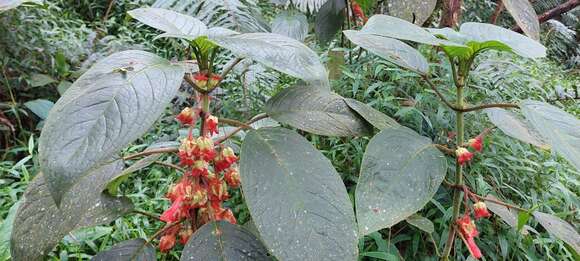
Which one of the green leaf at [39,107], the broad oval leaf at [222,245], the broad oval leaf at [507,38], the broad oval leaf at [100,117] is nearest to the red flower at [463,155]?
the broad oval leaf at [507,38]

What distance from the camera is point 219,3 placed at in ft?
6.72

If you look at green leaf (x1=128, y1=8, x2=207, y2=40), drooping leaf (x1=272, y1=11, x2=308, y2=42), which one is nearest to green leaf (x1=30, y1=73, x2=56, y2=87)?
drooping leaf (x1=272, y1=11, x2=308, y2=42)

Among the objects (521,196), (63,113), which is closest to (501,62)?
(521,196)

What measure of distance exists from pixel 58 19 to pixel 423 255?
2.30 meters

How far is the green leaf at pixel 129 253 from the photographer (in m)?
0.64

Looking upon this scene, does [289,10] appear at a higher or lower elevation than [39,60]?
higher

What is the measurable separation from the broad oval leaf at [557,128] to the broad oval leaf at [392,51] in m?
0.17

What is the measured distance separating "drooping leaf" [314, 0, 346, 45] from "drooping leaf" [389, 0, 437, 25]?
407mm

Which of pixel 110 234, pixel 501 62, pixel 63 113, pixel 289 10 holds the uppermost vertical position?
pixel 63 113

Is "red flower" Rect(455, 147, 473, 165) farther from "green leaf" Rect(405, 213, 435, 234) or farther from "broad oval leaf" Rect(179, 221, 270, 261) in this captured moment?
"broad oval leaf" Rect(179, 221, 270, 261)

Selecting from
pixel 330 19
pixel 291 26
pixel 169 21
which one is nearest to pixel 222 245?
pixel 169 21

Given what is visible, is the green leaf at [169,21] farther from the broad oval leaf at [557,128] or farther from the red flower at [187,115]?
the broad oval leaf at [557,128]

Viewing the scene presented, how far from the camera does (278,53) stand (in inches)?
22.0

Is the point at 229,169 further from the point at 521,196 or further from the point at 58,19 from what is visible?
the point at 58,19
